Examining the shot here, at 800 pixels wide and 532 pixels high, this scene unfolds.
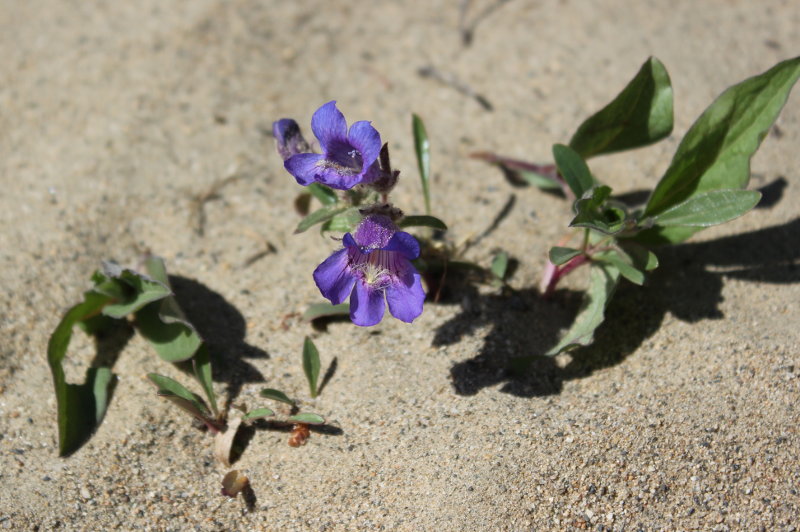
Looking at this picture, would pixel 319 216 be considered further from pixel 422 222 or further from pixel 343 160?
pixel 422 222

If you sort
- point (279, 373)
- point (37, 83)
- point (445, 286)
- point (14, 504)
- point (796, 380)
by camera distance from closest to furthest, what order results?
1. point (14, 504)
2. point (796, 380)
3. point (279, 373)
4. point (445, 286)
5. point (37, 83)

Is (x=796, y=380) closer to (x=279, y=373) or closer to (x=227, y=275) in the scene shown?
(x=279, y=373)

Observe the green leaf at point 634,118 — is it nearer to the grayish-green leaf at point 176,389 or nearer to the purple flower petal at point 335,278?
the purple flower petal at point 335,278

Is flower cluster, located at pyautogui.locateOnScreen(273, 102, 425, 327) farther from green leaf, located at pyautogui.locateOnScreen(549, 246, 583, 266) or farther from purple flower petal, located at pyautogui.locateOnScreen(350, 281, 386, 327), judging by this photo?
green leaf, located at pyautogui.locateOnScreen(549, 246, 583, 266)

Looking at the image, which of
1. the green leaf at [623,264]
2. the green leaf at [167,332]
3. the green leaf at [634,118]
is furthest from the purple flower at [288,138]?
the green leaf at [623,264]

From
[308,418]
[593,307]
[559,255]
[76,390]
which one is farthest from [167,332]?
[593,307]

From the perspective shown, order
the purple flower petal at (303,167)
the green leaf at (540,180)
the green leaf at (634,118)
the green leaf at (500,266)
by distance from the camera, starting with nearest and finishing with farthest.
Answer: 1. the purple flower petal at (303,167)
2. the green leaf at (634,118)
3. the green leaf at (500,266)
4. the green leaf at (540,180)

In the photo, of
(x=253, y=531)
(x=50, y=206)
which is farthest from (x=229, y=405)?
(x=50, y=206)
